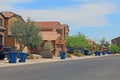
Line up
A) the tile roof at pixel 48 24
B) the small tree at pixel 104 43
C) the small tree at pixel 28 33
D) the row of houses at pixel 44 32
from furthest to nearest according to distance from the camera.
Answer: the small tree at pixel 104 43, the tile roof at pixel 48 24, the row of houses at pixel 44 32, the small tree at pixel 28 33

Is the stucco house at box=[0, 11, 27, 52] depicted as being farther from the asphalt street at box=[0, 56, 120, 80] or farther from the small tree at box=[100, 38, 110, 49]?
the small tree at box=[100, 38, 110, 49]

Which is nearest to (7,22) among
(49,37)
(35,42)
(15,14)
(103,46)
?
(15,14)

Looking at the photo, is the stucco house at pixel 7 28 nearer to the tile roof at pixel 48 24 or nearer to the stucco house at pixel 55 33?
the stucco house at pixel 55 33

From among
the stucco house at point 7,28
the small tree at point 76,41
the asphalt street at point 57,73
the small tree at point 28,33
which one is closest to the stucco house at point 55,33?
the small tree at point 76,41

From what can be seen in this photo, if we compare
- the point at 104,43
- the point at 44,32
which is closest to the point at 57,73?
the point at 44,32

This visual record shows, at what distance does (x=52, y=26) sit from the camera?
107m

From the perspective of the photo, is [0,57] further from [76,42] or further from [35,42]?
[76,42]

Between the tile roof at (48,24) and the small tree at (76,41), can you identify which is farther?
the tile roof at (48,24)

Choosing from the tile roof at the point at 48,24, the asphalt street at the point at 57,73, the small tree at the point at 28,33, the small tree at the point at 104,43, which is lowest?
the asphalt street at the point at 57,73

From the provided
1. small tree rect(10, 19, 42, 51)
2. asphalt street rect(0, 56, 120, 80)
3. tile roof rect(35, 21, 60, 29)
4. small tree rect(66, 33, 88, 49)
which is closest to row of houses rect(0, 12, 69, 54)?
tile roof rect(35, 21, 60, 29)

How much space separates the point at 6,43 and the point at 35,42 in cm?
1109

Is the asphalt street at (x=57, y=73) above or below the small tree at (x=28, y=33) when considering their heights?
below

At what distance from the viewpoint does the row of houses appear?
68.8m

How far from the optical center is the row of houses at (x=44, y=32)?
68812 millimetres
